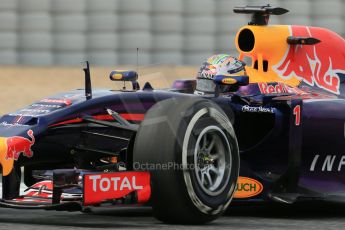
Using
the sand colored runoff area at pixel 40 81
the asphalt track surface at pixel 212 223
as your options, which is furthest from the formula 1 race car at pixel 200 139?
the sand colored runoff area at pixel 40 81

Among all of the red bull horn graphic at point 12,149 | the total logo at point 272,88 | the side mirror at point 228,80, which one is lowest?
the red bull horn graphic at point 12,149

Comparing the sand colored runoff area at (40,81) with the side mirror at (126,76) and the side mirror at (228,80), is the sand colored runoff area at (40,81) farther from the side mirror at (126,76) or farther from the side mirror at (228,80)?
the side mirror at (228,80)

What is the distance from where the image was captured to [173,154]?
22.1 ft

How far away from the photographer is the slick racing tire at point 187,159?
6.76 metres

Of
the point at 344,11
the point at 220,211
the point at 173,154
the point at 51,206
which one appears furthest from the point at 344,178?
the point at 344,11

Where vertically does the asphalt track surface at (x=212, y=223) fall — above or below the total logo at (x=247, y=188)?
below

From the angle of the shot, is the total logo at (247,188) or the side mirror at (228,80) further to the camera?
the side mirror at (228,80)

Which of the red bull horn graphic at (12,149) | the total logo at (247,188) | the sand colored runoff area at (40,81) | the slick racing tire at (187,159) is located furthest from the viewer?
the sand colored runoff area at (40,81)

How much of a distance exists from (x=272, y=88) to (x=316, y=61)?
3.14 ft

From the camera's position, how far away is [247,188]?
7973mm

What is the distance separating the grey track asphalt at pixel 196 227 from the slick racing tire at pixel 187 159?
0.13 m

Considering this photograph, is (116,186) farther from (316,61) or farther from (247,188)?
(316,61)

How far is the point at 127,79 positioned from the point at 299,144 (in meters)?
1.64

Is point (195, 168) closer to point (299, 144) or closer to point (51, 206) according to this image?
point (51, 206)
